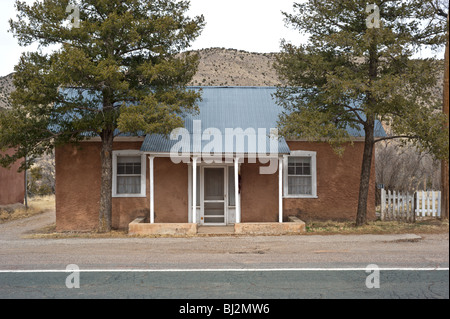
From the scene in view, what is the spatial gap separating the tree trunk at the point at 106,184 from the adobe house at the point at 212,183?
1.00 m

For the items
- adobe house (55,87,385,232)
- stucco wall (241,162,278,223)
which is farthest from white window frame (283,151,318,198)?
stucco wall (241,162,278,223)

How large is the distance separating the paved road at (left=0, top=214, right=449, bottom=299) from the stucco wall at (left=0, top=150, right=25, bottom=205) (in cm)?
1120

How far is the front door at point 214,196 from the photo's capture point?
16.5 metres

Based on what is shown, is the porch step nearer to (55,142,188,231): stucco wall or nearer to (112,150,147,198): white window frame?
(55,142,188,231): stucco wall

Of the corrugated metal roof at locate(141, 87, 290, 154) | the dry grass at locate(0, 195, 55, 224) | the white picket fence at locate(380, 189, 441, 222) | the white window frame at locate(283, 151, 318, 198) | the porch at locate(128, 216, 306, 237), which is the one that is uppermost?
the corrugated metal roof at locate(141, 87, 290, 154)

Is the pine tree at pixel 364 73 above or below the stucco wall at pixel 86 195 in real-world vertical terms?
above

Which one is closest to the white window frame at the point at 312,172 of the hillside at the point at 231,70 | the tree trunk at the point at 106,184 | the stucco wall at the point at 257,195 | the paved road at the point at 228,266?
the stucco wall at the point at 257,195

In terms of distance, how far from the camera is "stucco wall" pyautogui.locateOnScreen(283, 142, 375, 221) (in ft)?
54.5

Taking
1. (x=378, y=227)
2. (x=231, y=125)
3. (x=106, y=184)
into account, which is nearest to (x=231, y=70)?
(x=231, y=125)

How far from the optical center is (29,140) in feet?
47.4

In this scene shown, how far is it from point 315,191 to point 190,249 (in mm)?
7091

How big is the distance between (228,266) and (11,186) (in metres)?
18.9

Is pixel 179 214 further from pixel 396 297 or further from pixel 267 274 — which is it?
pixel 396 297

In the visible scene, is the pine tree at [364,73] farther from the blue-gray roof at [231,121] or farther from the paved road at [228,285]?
the paved road at [228,285]
